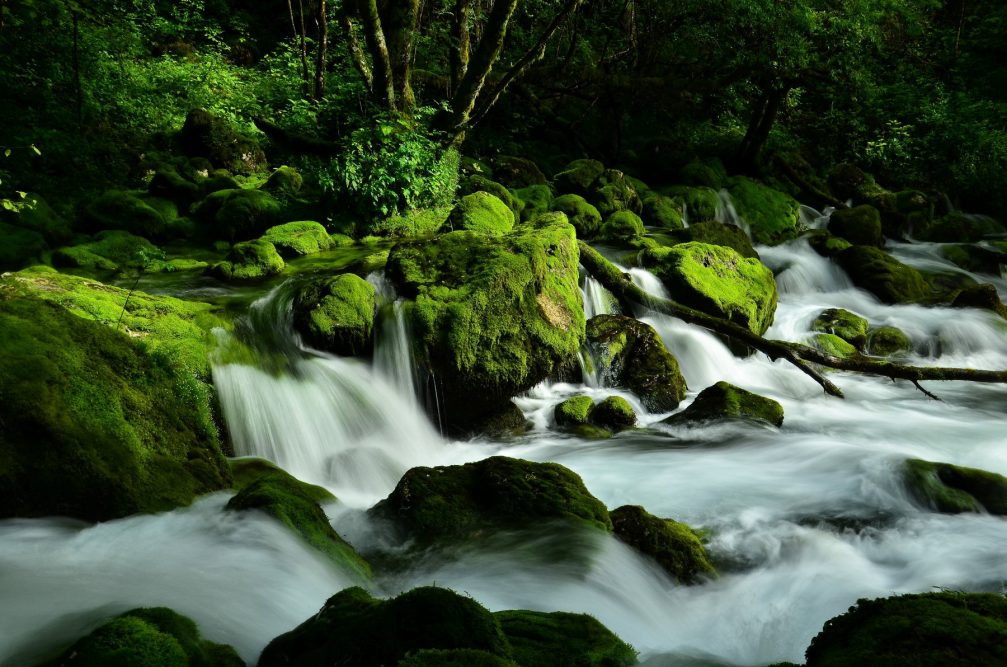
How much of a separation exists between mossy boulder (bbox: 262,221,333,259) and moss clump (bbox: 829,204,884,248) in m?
12.2

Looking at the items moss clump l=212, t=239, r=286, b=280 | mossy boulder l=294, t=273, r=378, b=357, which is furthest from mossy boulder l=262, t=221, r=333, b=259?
mossy boulder l=294, t=273, r=378, b=357

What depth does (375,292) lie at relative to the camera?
25.6 feet

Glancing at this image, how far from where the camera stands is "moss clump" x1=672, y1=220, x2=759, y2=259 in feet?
43.9

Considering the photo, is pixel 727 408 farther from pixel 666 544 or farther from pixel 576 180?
pixel 576 180

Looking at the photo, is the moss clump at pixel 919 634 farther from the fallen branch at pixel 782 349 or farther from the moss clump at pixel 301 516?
the fallen branch at pixel 782 349

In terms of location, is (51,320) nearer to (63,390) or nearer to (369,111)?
(63,390)

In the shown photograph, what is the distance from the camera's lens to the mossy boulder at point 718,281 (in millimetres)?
9758

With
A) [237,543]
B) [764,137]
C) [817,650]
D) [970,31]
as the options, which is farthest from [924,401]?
[970,31]

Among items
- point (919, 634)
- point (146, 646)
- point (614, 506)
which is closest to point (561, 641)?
point (919, 634)

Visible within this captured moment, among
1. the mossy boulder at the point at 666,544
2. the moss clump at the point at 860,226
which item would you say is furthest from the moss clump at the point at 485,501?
the moss clump at the point at 860,226

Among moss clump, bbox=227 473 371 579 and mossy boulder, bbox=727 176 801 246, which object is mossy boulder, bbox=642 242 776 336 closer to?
mossy boulder, bbox=727 176 801 246

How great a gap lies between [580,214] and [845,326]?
517 centimetres

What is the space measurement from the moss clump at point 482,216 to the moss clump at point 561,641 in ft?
26.2

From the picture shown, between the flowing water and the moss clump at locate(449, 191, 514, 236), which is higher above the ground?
the moss clump at locate(449, 191, 514, 236)
